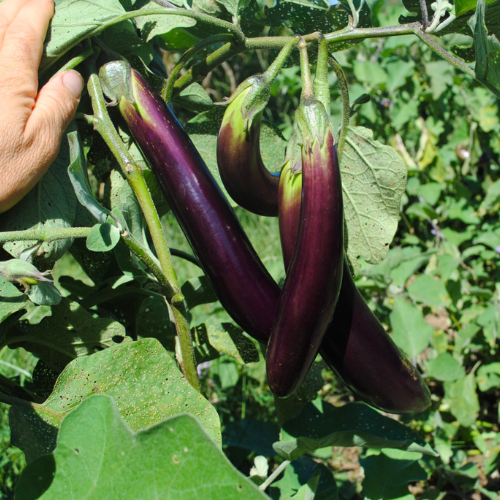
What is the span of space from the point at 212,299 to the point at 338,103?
166 cm

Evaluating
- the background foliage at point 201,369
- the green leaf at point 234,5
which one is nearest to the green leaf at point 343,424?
the background foliage at point 201,369

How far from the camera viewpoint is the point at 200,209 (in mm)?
765

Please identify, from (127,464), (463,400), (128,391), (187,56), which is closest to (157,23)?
(187,56)

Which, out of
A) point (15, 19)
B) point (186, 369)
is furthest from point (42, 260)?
point (15, 19)

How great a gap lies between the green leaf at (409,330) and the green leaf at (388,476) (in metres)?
0.41

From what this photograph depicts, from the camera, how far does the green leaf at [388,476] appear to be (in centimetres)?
101

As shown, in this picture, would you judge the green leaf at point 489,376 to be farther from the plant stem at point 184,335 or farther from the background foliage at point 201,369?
the plant stem at point 184,335

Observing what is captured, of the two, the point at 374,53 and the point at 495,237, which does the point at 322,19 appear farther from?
the point at 374,53

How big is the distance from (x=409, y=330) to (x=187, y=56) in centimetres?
92

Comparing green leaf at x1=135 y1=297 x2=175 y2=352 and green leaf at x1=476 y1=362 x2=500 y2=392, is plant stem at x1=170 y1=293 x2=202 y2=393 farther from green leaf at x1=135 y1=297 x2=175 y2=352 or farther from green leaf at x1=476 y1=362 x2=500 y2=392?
green leaf at x1=476 y1=362 x2=500 y2=392

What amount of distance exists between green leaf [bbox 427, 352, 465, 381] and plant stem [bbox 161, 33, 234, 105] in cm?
101

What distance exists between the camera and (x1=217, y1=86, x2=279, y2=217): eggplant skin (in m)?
0.73

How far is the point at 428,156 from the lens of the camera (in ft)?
9.04

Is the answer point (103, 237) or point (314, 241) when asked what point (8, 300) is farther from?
point (314, 241)
